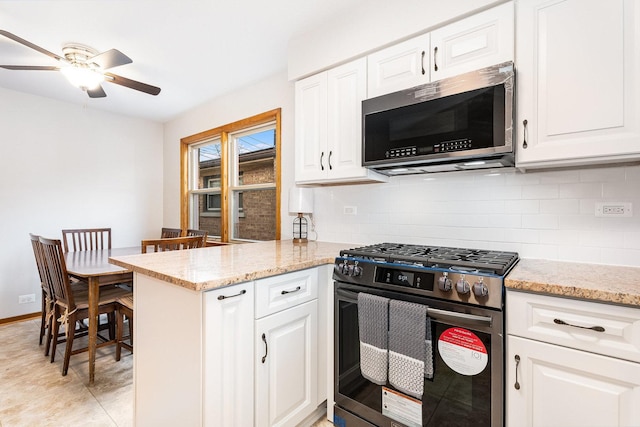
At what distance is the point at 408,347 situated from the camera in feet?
4.48

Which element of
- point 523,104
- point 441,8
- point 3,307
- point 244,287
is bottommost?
point 3,307

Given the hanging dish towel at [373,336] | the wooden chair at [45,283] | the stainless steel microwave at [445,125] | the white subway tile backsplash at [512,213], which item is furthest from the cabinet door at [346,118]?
the wooden chair at [45,283]

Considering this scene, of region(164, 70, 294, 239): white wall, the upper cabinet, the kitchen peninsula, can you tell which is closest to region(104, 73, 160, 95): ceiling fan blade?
region(164, 70, 294, 239): white wall

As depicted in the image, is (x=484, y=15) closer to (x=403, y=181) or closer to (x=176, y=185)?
(x=403, y=181)

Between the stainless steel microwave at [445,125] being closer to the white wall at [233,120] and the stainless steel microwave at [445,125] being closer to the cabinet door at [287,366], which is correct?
the cabinet door at [287,366]

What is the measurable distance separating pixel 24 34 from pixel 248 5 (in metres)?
1.72

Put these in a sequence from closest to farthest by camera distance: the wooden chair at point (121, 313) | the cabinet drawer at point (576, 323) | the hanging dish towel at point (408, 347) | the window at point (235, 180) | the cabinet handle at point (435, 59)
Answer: the cabinet drawer at point (576, 323)
the hanging dish towel at point (408, 347)
the cabinet handle at point (435, 59)
the wooden chair at point (121, 313)
the window at point (235, 180)

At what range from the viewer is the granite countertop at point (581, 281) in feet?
3.35

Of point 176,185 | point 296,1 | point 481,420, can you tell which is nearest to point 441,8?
point 296,1

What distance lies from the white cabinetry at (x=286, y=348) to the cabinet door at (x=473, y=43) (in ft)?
4.38

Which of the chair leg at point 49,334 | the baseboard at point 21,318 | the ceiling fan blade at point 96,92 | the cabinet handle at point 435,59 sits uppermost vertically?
the ceiling fan blade at point 96,92

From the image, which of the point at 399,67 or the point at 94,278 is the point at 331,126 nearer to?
the point at 399,67

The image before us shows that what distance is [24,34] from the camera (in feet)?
7.29

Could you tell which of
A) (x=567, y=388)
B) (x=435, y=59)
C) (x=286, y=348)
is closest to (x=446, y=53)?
(x=435, y=59)
